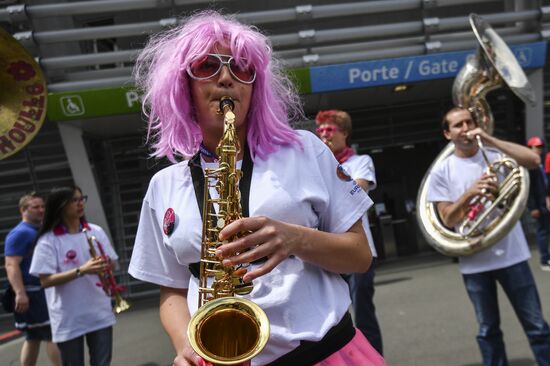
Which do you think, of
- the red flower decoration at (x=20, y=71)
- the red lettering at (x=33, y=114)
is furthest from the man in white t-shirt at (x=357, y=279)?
the red flower decoration at (x=20, y=71)

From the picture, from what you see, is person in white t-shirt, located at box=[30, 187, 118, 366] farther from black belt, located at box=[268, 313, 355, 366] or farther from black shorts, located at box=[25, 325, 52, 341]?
black belt, located at box=[268, 313, 355, 366]

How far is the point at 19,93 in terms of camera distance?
13.8 feet

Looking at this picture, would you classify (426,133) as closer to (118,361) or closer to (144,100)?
(118,361)

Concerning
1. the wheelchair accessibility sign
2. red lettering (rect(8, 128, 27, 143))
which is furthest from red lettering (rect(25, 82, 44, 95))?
the wheelchair accessibility sign

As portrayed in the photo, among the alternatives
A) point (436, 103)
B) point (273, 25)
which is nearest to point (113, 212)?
point (273, 25)

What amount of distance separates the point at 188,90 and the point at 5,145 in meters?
2.98

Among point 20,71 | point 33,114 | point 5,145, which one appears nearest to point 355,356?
point 5,145

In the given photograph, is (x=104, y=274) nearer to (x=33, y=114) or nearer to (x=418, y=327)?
(x=33, y=114)

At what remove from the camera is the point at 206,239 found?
136 cm

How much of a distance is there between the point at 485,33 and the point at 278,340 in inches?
147

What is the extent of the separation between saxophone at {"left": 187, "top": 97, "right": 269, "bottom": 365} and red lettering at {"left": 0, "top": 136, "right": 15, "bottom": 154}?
10.2ft

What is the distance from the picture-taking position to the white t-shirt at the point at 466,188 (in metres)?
3.04

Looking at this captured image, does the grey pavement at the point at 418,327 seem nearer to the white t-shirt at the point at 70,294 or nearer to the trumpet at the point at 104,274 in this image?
the trumpet at the point at 104,274

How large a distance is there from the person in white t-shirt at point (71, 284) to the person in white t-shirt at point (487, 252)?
2645 mm
